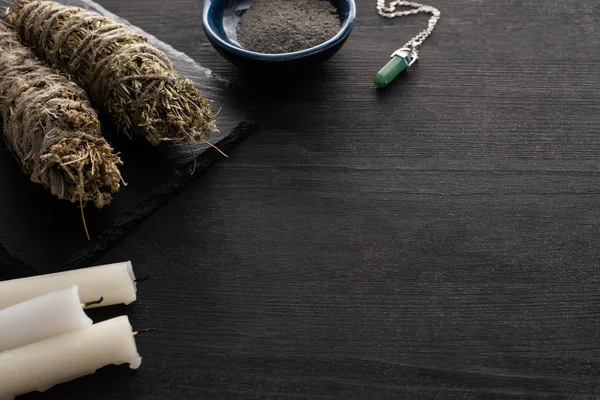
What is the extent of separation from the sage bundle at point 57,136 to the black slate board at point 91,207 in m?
0.06

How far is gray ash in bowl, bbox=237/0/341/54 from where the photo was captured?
5.13 ft

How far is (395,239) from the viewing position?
4.33ft

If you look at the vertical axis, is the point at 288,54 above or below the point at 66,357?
above

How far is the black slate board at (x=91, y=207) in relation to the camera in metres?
1.30

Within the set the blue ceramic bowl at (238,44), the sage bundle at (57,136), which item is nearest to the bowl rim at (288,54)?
the blue ceramic bowl at (238,44)

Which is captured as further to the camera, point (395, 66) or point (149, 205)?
point (395, 66)

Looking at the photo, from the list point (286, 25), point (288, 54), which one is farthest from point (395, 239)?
point (286, 25)

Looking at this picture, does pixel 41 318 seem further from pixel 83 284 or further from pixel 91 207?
pixel 91 207

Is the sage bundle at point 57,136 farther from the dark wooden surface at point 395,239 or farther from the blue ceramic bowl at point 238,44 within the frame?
the blue ceramic bowl at point 238,44

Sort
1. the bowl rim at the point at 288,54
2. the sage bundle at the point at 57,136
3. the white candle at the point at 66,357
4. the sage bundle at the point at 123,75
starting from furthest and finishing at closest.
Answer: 1. the bowl rim at the point at 288,54
2. the sage bundle at the point at 123,75
3. the sage bundle at the point at 57,136
4. the white candle at the point at 66,357

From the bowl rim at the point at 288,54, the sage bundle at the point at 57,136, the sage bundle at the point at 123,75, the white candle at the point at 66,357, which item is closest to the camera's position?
the white candle at the point at 66,357

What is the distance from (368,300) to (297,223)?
0.22 m

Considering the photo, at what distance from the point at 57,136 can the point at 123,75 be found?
19 centimetres

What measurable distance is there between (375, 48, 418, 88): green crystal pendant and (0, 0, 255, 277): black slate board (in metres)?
0.31
